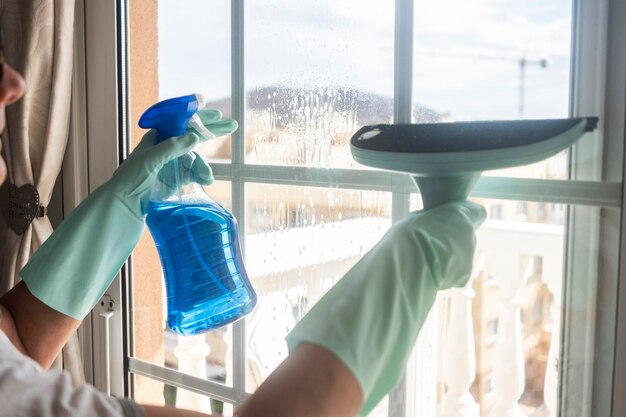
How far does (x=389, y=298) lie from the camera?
27.0 inches

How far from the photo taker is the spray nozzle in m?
0.92

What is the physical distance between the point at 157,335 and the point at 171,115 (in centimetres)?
60

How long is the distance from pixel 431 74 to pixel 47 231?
881 millimetres

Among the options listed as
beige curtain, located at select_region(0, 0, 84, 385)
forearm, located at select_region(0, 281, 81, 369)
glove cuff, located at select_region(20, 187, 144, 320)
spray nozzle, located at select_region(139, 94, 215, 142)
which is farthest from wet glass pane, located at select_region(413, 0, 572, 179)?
beige curtain, located at select_region(0, 0, 84, 385)

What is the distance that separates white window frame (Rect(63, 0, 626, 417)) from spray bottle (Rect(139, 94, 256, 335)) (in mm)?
202

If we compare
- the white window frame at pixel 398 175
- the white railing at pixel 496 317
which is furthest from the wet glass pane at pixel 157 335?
the white railing at pixel 496 317

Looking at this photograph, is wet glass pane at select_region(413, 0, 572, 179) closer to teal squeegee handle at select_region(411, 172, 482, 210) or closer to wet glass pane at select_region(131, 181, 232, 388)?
teal squeegee handle at select_region(411, 172, 482, 210)

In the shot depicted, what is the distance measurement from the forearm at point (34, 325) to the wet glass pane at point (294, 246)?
34 centimetres

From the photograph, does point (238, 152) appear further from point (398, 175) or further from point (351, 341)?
point (351, 341)

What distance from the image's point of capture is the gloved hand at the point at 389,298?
2.19 ft

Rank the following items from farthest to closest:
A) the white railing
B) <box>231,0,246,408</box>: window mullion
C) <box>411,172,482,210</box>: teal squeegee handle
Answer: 1. <box>231,0,246,408</box>: window mullion
2. the white railing
3. <box>411,172,482,210</box>: teal squeegee handle

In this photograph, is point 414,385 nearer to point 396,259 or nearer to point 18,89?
point 396,259

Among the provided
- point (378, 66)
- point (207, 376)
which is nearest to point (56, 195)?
point (207, 376)

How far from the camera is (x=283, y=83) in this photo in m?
1.13
